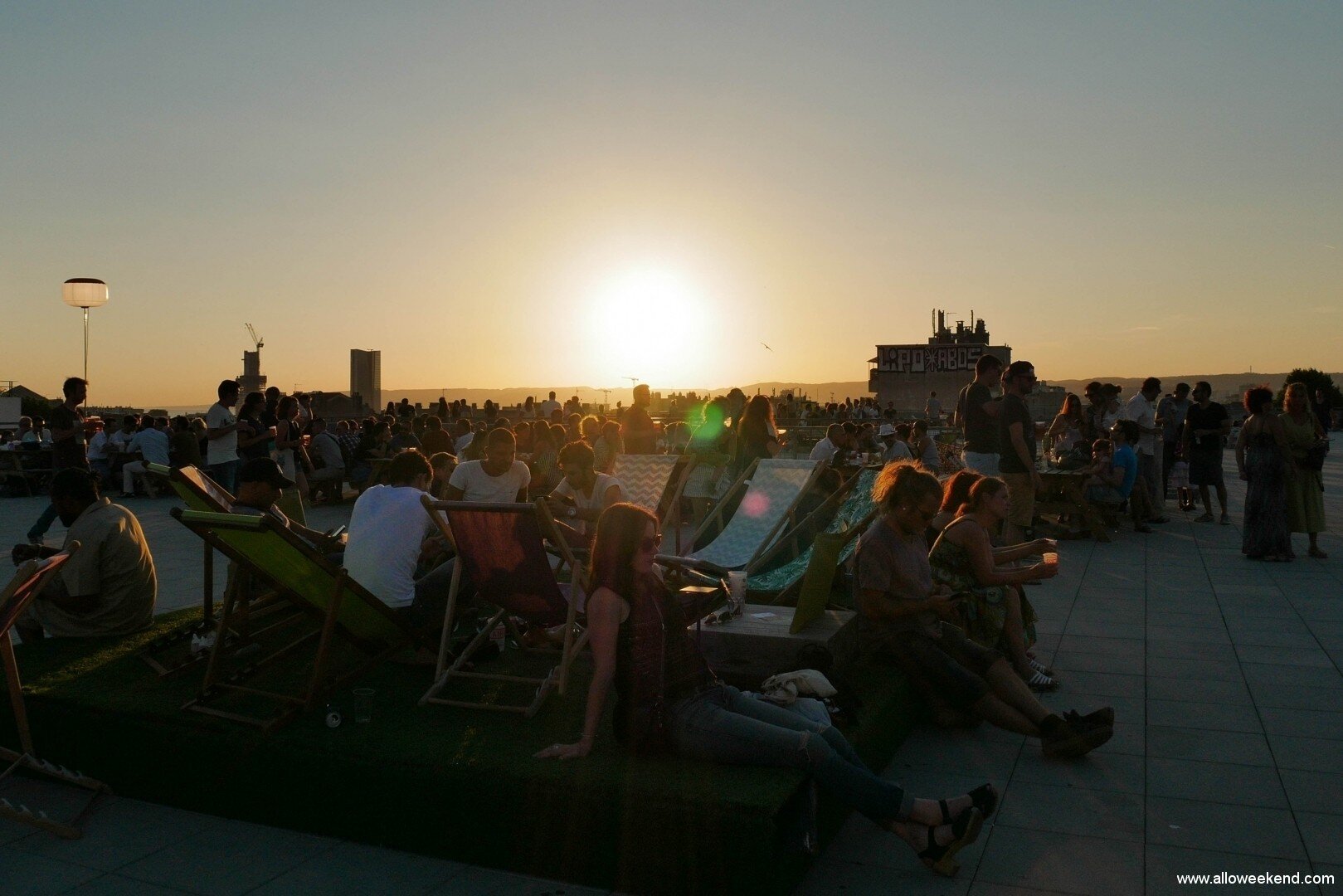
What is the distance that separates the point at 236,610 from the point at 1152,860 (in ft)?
11.7

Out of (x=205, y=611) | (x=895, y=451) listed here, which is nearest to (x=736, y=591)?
(x=205, y=611)

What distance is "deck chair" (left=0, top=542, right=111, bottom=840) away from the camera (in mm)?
3488

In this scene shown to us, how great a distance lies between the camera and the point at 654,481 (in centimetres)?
824

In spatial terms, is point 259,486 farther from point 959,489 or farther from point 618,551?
point 959,489

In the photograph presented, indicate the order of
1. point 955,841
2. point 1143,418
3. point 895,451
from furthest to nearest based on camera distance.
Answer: point 895,451, point 1143,418, point 955,841

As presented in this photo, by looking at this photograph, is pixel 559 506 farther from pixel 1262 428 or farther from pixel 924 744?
pixel 1262 428

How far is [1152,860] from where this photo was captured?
3.20 meters

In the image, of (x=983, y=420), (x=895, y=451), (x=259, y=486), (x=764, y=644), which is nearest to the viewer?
(x=764, y=644)

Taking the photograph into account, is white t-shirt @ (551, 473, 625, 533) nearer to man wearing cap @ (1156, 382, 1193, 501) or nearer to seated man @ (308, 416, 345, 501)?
seated man @ (308, 416, 345, 501)

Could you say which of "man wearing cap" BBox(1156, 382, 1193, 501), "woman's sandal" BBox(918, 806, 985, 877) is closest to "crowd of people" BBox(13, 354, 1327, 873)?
"woman's sandal" BBox(918, 806, 985, 877)

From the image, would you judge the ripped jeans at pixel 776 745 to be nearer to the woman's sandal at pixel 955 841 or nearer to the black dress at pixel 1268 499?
the woman's sandal at pixel 955 841

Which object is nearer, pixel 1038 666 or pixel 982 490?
pixel 982 490

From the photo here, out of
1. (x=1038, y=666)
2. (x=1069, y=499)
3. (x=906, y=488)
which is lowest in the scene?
(x=1038, y=666)

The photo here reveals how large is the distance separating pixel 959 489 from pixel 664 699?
2315 millimetres
